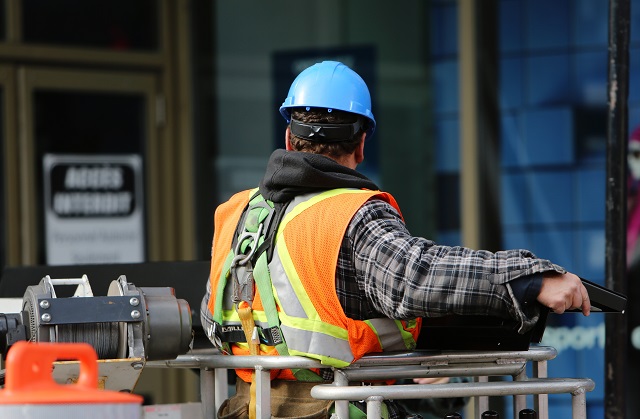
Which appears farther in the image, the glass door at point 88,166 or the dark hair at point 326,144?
the glass door at point 88,166

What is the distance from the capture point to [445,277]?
3125mm

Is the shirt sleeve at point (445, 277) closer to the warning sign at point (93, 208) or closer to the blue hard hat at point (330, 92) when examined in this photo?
the blue hard hat at point (330, 92)

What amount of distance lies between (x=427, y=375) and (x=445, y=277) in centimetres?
41

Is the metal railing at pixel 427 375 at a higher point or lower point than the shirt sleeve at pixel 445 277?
lower

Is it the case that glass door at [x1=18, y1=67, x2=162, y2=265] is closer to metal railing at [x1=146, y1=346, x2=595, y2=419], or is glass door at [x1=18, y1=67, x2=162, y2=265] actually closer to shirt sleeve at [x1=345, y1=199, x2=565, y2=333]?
metal railing at [x1=146, y1=346, x2=595, y2=419]

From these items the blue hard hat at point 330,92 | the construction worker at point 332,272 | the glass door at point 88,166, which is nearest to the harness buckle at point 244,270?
the construction worker at point 332,272

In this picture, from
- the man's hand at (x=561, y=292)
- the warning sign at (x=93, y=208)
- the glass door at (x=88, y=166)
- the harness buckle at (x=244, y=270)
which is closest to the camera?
the man's hand at (x=561, y=292)

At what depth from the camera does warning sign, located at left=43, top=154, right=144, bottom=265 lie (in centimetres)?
780

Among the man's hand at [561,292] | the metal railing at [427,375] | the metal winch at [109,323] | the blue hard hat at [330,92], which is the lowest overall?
the metal railing at [427,375]

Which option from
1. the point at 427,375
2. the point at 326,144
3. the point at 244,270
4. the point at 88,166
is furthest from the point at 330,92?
the point at 88,166

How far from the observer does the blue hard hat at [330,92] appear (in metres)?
3.59

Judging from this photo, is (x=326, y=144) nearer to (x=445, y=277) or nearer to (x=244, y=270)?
(x=244, y=270)

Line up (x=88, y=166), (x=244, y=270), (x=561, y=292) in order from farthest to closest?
(x=88, y=166), (x=244, y=270), (x=561, y=292)

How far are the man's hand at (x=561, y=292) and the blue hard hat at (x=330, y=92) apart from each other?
85 cm
